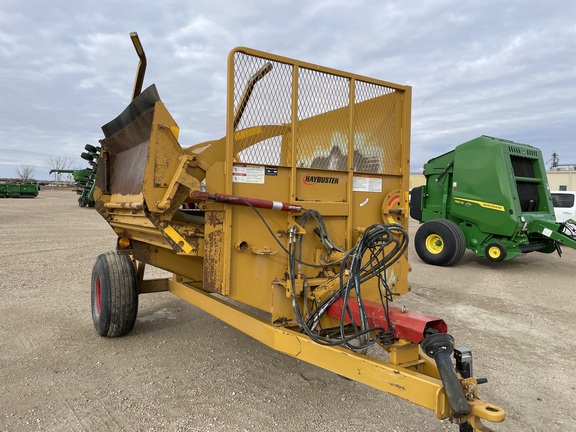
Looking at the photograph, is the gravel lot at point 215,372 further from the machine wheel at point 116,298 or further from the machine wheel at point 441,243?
the machine wheel at point 441,243

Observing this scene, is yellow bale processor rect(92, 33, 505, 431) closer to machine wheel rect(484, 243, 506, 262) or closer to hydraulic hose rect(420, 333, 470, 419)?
hydraulic hose rect(420, 333, 470, 419)

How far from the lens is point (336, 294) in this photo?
298 centimetres

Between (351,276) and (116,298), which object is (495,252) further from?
(116,298)

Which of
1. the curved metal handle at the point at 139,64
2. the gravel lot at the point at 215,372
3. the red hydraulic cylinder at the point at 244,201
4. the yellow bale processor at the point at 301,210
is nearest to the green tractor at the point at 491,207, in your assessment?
the gravel lot at the point at 215,372

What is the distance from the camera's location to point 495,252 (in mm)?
8289

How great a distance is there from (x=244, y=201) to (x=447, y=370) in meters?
1.65

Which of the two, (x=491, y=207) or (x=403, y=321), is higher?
(x=491, y=207)

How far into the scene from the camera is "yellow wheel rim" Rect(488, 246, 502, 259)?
8227 millimetres

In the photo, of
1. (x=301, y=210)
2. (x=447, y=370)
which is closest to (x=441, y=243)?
(x=301, y=210)

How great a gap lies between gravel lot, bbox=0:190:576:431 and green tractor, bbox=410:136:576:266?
176cm

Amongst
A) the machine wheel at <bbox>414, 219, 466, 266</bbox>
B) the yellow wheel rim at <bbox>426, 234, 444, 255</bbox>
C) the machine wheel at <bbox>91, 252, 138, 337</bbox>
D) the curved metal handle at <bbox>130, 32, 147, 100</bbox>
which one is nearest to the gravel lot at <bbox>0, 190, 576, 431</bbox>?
the machine wheel at <bbox>91, 252, 138, 337</bbox>

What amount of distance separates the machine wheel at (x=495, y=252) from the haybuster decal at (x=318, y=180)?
19.8 feet

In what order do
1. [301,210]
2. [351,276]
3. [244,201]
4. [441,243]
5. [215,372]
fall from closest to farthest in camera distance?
[351,276]
[244,201]
[301,210]
[215,372]
[441,243]

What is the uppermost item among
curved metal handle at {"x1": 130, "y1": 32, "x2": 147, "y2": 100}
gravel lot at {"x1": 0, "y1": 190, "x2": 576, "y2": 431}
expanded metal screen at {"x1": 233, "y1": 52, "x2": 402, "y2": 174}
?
curved metal handle at {"x1": 130, "y1": 32, "x2": 147, "y2": 100}
